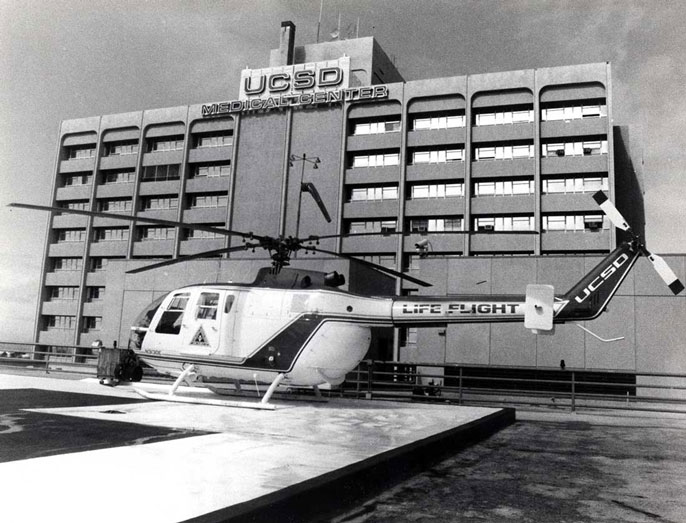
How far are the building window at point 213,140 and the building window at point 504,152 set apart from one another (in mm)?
21916

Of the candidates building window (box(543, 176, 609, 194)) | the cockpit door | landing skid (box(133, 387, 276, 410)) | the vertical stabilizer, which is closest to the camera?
the vertical stabilizer

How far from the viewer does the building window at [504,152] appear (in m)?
42.1

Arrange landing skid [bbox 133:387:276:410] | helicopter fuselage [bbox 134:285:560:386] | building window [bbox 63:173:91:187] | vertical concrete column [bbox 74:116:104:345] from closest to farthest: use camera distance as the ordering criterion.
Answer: landing skid [bbox 133:387:276:410]
helicopter fuselage [bbox 134:285:560:386]
vertical concrete column [bbox 74:116:104:345]
building window [bbox 63:173:91:187]

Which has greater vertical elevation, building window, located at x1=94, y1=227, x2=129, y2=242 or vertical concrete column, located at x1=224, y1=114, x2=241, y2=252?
vertical concrete column, located at x1=224, y1=114, x2=241, y2=252

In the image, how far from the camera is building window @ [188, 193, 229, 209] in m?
50.2

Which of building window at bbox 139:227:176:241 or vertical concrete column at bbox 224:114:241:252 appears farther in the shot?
building window at bbox 139:227:176:241

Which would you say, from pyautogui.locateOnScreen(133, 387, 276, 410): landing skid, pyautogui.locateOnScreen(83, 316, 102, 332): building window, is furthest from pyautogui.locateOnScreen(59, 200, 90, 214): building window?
pyautogui.locateOnScreen(133, 387, 276, 410): landing skid

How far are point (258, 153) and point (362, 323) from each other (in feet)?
130

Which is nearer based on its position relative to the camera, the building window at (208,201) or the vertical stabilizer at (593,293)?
the vertical stabilizer at (593,293)

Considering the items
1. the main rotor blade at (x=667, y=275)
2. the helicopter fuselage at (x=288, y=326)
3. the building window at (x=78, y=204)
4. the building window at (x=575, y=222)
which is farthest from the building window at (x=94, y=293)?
the main rotor blade at (x=667, y=275)

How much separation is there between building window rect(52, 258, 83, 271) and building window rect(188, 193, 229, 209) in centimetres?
1401

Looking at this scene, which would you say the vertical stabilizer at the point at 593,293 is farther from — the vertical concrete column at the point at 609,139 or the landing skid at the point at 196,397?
the vertical concrete column at the point at 609,139

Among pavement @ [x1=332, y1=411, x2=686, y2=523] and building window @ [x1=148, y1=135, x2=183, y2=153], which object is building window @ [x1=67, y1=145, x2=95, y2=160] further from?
pavement @ [x1=332, y1=411, x2=686, y2=523]

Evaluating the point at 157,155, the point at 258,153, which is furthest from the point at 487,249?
the point at 157,155
